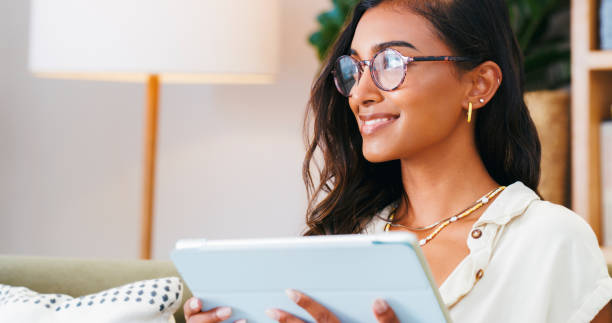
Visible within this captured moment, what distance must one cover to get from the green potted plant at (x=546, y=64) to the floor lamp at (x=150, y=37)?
1.00 feet

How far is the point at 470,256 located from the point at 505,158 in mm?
223

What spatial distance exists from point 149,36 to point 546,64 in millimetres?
1138

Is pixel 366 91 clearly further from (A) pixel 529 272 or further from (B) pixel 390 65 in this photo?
(A) pixel 529 272

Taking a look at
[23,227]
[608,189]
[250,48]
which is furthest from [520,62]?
[23,227]

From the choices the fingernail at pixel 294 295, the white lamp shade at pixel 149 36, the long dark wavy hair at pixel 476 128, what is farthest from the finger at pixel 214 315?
the white lamp shade at pixel 149 36

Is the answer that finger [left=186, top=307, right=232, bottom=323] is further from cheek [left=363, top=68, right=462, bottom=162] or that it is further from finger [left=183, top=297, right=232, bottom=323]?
cheek [left=363, top=68, right=462, bottom=162]

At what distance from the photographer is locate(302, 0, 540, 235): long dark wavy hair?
1203mm

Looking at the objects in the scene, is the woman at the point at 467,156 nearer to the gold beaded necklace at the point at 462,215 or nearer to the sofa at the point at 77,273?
the gold beaded necklace at the point at 462,215

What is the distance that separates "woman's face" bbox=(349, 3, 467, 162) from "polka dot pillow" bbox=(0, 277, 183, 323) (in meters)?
0.41

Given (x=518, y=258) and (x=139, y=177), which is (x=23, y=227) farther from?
(x=518, y=258)

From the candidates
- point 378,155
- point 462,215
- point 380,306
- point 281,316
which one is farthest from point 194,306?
point 462,215

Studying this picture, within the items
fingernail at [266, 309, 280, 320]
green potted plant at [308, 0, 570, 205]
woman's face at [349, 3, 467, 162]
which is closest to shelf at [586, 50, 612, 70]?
green potted plant at [308, 0, 570, 205]

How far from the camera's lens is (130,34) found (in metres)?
1.98

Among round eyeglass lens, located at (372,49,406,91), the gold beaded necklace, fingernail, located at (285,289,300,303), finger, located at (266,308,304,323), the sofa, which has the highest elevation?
round eyeglass lens, located at (372,49,406,91)
